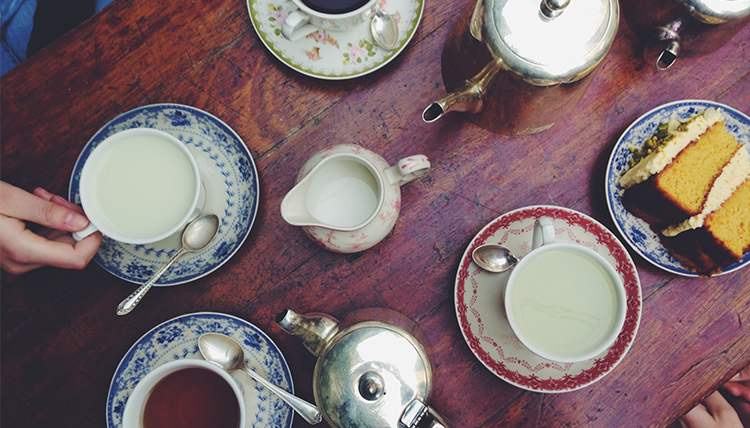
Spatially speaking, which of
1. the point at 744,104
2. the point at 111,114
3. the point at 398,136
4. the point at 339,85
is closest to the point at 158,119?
the point at 111,114

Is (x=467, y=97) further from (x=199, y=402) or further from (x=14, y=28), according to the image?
(x=14, y=28)

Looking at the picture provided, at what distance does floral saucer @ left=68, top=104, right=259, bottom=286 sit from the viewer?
85 centimetres

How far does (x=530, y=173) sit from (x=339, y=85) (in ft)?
1.43

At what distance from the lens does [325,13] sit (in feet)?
2.59

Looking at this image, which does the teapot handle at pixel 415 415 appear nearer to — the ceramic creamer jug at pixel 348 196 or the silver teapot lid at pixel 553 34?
the ceramic creamer jug at pixel 348 196

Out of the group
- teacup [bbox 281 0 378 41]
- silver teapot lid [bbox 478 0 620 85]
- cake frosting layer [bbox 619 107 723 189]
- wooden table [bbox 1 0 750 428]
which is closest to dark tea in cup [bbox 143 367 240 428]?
wooden table [bbox 1 0 750 428]

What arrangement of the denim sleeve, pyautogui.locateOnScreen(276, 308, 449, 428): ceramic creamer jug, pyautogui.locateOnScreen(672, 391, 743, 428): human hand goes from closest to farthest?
1. pyautogui.locateOnScreen(276, 308, 449, 428): ceramic creamer jug
2. the denim sleeve
3. pyautogui.locateOnScreen(672, 391, 743, 428): human hand

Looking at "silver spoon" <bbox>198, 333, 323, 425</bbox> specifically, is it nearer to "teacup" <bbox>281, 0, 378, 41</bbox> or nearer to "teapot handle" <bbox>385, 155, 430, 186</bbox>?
"teapot handle" <bbox>385, 155, 430, 186</bbox>

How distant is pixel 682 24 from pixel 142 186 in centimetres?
104

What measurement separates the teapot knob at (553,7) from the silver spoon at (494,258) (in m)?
0.41

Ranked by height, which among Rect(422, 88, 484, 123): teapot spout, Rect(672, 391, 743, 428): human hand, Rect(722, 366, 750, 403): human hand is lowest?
Rect(672, 391, 743, 428): human hand

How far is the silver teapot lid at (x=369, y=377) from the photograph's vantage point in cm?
73

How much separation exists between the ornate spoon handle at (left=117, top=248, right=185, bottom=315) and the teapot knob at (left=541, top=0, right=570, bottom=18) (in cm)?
73

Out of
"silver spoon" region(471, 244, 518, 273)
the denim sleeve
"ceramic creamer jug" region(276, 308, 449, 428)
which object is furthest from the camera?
the denim sleeve
